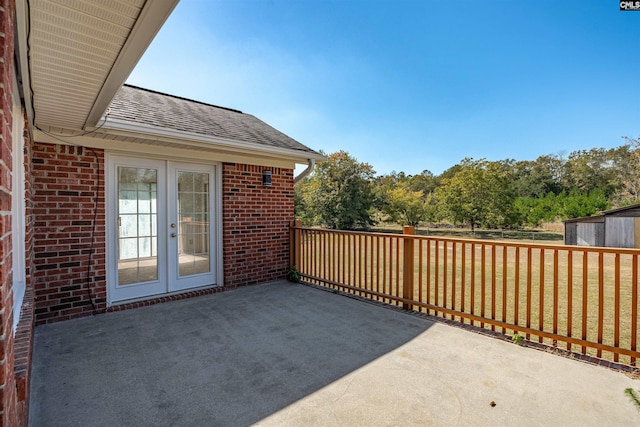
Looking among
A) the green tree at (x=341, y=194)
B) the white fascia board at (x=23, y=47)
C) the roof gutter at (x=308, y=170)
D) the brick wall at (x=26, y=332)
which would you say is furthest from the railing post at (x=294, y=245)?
the green tree at (x=341, y=194)

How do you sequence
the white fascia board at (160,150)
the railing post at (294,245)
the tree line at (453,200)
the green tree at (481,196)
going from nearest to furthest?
the white fascia board at (160,150) < the railing post at (294,245) < the green tree at (481,196) < the tree line at (453,200)

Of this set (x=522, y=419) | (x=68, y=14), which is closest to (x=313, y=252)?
(x=522, y=419)

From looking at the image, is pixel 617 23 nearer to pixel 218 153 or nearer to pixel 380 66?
pixel 380 66

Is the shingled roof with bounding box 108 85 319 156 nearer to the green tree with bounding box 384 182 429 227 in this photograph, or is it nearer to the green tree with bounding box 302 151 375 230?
the green tree with bounding box 302 151 375 230

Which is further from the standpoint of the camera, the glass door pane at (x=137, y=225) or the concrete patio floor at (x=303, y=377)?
the glass door pane at (x=137, y=225)

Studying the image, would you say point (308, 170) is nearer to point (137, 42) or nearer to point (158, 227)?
point (158, 227)

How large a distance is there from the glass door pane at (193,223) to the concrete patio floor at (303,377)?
1203 millimetres

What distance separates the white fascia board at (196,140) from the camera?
3693mm

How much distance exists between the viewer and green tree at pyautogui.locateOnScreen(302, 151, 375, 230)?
23.5m

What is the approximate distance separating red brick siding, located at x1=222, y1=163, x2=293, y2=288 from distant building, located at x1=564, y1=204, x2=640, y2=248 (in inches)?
687

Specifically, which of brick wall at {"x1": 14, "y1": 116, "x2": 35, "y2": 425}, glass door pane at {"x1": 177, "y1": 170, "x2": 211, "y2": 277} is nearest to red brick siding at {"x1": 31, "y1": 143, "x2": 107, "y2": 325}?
brick wall at {"x1": 14, "y1": 116, "x2": 35, "y2": 425}

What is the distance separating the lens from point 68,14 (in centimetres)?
157

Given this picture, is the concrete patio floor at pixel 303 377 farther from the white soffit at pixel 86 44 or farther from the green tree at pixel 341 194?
the green tree at pixel 341 194

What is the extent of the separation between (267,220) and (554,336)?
4448 mm
